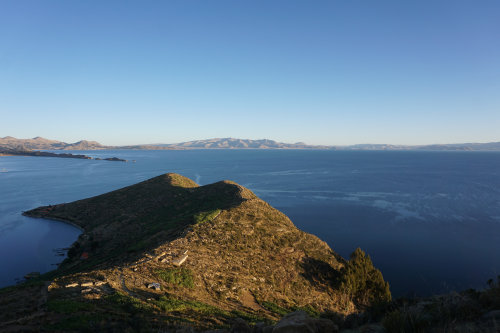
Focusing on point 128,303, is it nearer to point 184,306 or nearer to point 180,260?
point 184,306

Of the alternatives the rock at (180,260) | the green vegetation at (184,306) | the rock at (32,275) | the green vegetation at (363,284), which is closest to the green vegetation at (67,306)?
the green vegetation at (184,306)

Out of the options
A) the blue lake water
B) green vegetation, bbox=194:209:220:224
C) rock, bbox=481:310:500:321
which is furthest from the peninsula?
the blue lake water

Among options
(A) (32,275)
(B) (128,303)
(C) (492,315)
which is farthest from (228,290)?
(A) (32,275)

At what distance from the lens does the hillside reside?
468 inches

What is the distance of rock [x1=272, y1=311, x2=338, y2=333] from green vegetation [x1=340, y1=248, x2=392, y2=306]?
1421cm

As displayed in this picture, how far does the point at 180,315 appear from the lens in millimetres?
12562

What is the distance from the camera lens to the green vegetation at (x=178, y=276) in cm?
1681

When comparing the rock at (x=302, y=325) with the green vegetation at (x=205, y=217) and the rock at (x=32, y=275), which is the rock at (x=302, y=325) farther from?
the rock at (x=32, y=275)

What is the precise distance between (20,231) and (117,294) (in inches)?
1964

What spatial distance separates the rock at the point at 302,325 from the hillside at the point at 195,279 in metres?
4.88

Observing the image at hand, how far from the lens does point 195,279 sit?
17.8 meters

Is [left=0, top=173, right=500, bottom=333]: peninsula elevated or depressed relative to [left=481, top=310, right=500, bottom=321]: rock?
depressed

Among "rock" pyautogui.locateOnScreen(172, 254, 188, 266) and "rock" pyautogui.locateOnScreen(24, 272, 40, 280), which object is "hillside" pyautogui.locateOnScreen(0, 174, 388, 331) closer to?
"rock" pyautogui.locateOnScreen(172, 254, 188, 266)

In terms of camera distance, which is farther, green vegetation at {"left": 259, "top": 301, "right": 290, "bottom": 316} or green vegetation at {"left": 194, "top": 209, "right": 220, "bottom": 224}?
green vegetation at {"left": 194, "top": 209, "right": 220, "bottom": 224}
